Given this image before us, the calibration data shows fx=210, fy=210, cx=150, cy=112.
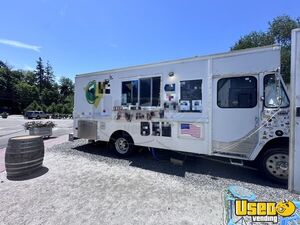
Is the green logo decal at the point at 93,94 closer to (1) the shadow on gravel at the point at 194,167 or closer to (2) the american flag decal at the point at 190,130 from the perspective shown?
(1) the shadow on gravel at the point at 194,167

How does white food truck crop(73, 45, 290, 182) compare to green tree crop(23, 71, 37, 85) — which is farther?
green tree crop(23, 71, 37, 85)

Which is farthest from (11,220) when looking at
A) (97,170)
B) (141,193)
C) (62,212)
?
(97,170)


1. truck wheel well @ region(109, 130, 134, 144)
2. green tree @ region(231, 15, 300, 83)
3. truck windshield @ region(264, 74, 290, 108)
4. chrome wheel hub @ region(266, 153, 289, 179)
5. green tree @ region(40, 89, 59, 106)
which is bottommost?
chrome wheel hub @ region(266, 153, 289, 179)

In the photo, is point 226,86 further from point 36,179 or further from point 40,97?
A: point 40,97

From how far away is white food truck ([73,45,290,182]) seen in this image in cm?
463

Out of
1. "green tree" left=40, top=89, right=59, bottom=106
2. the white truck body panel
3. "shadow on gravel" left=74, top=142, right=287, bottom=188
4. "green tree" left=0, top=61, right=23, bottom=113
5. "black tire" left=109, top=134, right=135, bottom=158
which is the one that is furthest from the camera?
"green tree" left=40, top=89, right=59, bottom=106

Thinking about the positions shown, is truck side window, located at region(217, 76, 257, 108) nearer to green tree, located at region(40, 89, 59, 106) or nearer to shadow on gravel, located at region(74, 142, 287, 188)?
shadow on gravel, located at region(74, 142, 287, 188)

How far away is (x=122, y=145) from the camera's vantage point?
7.08 m

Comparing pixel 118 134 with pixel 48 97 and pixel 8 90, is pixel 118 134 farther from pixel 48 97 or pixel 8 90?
pixel 8 90

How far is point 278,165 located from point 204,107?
2.07m

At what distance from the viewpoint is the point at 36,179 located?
5086mm

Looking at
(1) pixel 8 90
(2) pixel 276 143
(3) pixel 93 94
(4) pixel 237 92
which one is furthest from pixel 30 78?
(2) pixel 276 143

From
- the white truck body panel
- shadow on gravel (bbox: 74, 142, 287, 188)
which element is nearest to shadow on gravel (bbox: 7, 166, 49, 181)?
shadow on gravel (bbox: 74, 142, 287, 188)

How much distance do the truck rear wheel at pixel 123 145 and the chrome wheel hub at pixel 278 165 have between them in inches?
155
